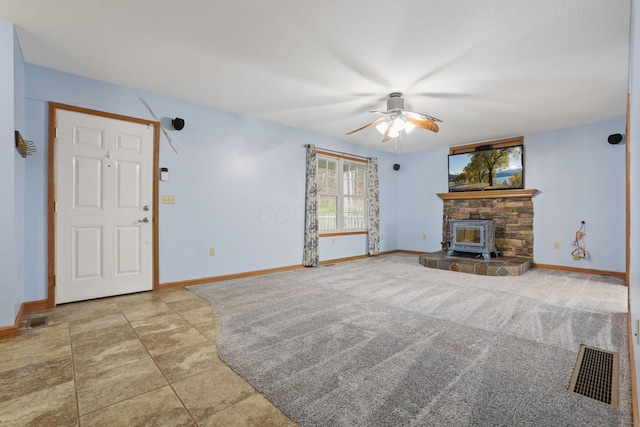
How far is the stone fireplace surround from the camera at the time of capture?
5.36m

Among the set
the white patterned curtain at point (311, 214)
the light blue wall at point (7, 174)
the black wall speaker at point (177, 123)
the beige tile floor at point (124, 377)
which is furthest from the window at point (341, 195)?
the light blue wall at point (7, 174)

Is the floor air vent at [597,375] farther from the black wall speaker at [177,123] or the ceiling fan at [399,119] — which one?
the black wall speaker at [177,123]

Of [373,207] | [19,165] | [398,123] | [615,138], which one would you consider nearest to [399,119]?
[398,123]

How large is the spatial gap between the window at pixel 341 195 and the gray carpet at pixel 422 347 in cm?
206

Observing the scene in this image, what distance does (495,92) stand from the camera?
355 cm

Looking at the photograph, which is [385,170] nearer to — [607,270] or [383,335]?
→ [607,270]

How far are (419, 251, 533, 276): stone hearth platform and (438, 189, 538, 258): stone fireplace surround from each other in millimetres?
325

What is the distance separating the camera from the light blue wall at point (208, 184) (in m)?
3.04

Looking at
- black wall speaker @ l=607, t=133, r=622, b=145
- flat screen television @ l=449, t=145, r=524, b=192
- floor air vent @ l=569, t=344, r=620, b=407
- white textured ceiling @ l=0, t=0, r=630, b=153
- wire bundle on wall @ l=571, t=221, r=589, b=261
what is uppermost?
white textured ceiling @ l=0, t=0, r=630, b=153

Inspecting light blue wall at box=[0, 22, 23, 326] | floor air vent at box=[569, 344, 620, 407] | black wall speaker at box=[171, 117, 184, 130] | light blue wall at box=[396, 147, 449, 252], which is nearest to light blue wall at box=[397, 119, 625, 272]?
light blue wall at box=[396, 147, 449, 252]

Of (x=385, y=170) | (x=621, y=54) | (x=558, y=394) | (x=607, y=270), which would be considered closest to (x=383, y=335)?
(x=558, y=394)

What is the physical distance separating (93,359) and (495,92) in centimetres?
469

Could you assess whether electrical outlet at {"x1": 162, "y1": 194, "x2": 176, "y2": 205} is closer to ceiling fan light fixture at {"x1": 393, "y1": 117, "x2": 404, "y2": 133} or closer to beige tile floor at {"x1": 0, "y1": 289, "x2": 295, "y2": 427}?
beige tile floor at {"x1": 0, "y1": 289, "x2": 295, "y2": 427}

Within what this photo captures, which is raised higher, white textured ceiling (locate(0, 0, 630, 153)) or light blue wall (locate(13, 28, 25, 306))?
white textured ceiling (locate(0, 0, 630, 153))
